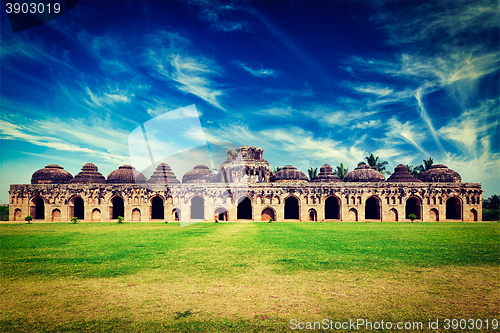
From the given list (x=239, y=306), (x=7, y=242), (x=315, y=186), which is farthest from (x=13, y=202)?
(x=239, y=306)

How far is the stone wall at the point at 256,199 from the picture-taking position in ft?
115

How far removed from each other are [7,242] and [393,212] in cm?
3853

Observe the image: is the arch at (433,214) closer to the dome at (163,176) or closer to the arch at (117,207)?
the dome at (163,176)

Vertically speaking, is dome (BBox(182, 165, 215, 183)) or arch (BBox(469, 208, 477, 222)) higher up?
dome (BBox(182, 165, 215, 183))

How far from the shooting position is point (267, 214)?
1395 inches

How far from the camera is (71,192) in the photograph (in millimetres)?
35312

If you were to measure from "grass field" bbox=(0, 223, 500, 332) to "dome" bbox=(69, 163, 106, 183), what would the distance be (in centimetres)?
2711

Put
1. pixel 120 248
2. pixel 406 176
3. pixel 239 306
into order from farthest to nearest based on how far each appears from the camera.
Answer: pixel 406 176, pixel 120 248, pixel 239 306

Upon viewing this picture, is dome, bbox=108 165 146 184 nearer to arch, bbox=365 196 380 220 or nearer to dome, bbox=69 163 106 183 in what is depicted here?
dome, bbox=69 163 106 183

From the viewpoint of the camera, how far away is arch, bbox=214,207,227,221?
34625 mm

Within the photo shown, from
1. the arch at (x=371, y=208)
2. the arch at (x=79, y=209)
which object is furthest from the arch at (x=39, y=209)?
the arch at (x=371, y=208)

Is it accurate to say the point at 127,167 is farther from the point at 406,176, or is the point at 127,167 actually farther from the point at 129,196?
the point at 406,176

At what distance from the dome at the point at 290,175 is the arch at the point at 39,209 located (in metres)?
33.4

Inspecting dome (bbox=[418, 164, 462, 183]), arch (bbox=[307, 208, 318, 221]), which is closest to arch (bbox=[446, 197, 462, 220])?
dome (bbox=[418, 164, 462, 183])
